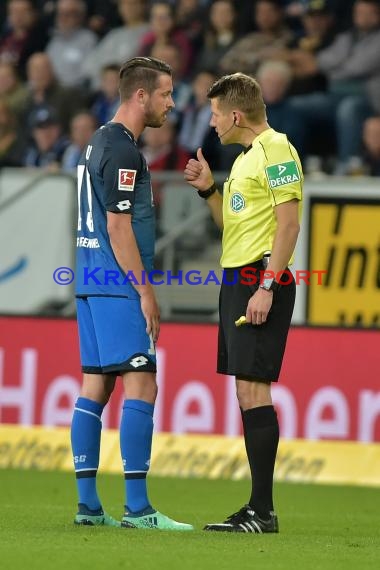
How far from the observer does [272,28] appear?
15273 mm

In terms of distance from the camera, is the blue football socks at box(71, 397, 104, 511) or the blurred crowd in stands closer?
the blue football socks at box(71, 397, 104, 511)

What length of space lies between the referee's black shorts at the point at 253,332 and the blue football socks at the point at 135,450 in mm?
516

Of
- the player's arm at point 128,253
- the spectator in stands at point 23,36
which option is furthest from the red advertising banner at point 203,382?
the spectator in stands at point 23,36

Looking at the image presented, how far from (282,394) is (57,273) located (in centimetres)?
248

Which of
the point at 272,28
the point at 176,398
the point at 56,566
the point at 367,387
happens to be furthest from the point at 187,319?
the point at 56,566

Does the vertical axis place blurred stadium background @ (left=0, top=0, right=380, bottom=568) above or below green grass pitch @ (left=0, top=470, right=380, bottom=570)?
above

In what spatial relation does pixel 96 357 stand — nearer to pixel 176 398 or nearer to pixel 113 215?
pixel 113 215

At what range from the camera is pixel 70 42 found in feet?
54.3

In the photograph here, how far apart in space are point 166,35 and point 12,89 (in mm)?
1996

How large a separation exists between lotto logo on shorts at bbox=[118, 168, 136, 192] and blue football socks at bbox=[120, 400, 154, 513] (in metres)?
1.09

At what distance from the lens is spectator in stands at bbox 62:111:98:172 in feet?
48.7

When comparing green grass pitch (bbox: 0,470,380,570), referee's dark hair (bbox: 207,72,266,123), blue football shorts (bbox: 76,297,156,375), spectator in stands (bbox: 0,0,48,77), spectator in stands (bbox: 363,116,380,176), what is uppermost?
spectator in stands (bbox: 0,0,48,77)

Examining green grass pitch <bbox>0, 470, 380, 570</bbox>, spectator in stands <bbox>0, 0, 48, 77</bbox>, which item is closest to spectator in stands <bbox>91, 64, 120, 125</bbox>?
spectator in stands <bbox>0, 0, 48, 77</bbox>

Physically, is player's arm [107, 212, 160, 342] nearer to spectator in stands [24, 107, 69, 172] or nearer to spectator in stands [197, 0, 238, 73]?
spectator in stands [24, 107, 69, 172]
